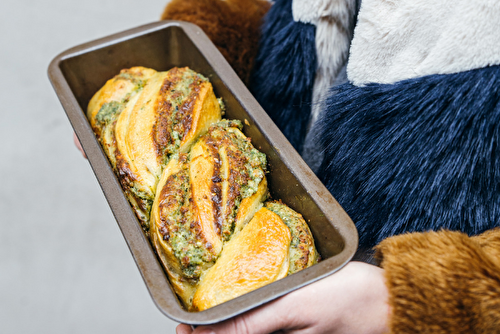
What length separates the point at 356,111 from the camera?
2.54 feet

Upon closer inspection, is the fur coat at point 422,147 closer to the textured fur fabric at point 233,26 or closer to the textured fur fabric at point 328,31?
the textured fur fabric at point 328,31

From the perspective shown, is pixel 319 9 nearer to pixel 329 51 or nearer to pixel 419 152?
pixel 329 51

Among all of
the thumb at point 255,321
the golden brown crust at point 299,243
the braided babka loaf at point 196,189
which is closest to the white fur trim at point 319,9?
the braided babka loaf at point 196,189

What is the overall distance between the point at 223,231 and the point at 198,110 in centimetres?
31

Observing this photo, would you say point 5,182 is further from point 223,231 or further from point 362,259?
point 362,259

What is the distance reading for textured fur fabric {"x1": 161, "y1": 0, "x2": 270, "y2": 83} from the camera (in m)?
1.08

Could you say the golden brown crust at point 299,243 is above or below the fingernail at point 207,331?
above

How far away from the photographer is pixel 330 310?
0.69m

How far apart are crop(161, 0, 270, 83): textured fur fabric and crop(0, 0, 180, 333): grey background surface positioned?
1.33 meters

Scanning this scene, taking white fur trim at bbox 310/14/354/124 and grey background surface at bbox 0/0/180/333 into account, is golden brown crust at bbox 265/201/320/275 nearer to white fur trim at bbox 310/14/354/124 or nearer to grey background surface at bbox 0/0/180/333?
white fur trim at bbox 310/14/354/124

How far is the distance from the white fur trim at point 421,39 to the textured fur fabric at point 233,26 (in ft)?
1.19

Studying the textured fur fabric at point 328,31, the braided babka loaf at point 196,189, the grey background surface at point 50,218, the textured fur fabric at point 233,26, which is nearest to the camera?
the braided babka loaf at point 196,189

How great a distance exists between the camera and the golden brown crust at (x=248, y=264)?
28.4 inches

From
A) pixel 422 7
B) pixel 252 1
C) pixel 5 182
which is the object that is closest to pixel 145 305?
pixel 5 182
